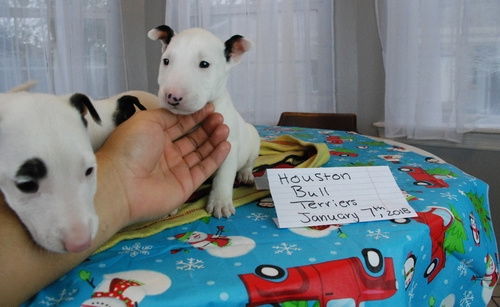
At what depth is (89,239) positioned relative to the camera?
0.51 m

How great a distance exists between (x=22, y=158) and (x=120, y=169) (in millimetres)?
204

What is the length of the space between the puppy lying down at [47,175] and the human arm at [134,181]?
3cm

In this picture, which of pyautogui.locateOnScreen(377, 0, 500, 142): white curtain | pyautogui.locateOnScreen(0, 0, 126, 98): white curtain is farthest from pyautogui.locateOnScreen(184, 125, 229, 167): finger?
pyautogui.locateOnScreen(0, 0, 126, 98): white curtain

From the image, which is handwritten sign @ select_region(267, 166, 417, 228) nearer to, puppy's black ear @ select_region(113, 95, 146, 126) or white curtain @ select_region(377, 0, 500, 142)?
puppy's black ear @ select_region(113, 95, 146, 126)

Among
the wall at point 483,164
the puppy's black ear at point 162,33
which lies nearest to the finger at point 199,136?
the puppy's black ear at point 162,33

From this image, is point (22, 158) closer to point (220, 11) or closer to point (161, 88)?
point (161, 88)

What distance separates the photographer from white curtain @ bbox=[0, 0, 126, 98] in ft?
8.29

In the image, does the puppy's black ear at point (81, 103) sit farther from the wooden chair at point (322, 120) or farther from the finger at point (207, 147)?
the wooden chair at point (322, 120)

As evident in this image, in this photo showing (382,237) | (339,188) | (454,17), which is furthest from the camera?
(454,17)

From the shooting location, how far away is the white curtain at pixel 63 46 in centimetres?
253

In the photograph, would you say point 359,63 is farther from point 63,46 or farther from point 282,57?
point 63,46

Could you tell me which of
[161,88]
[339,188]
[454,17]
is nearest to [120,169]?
[161,88]

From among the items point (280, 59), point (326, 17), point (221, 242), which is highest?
point (326, 17)

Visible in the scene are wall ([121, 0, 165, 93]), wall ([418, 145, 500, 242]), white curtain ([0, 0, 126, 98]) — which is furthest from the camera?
wall ([121, 0, 165, 93])
